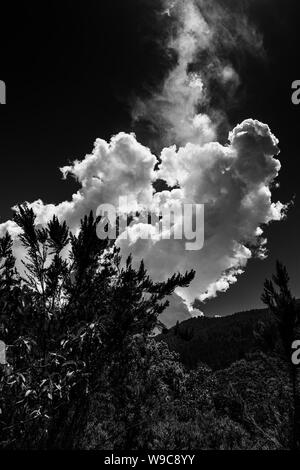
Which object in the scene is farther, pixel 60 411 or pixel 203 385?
pixel 203 385

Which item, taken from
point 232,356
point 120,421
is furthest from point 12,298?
point 232,356

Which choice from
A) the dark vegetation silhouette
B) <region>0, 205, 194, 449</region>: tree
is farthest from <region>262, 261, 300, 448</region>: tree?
<region>0, 205, 194, 449</region>: tree

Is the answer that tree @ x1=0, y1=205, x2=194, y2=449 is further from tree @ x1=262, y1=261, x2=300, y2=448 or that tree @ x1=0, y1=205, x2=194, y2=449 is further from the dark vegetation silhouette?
tree @ x1=262, y1=261, x2=300, y2=448

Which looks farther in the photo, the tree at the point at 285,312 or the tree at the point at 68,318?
the tree at the point at 285,312

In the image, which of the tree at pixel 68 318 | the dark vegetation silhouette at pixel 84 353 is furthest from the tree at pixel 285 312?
the tree at pixel 68 318

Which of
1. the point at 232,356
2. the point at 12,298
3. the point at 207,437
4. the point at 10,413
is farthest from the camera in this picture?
the point at 232,356

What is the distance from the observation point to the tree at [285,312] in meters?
8.68

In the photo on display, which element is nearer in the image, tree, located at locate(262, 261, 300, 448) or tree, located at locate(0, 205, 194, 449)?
tree, located at locate(0, 205, 194, 449)

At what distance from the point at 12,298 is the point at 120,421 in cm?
520

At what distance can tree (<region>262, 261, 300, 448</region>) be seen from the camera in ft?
28.5

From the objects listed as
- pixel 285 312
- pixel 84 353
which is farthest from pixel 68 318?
pixel 285 312

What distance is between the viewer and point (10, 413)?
4480 mm

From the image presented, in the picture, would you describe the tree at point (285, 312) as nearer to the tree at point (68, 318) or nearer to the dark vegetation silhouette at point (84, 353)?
the dark vegetation silhouette at point (84, 353)

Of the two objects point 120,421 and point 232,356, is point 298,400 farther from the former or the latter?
point 232,356
